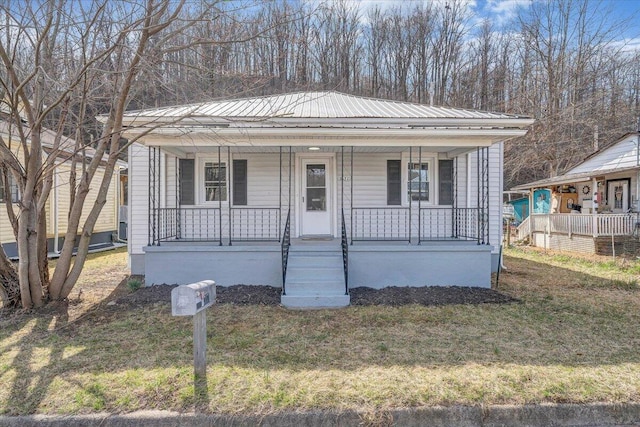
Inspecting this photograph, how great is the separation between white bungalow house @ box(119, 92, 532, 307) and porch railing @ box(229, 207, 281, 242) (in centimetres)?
3

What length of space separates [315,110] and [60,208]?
9.89 m

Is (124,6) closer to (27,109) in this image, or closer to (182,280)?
(27,109)

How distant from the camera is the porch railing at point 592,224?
1234cm

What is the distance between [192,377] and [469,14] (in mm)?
32106

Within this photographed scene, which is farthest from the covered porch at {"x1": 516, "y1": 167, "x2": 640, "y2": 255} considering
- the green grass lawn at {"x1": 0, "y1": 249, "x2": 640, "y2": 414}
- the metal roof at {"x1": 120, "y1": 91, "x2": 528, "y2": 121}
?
the metal roof at {"x1": 120, "y1": 91, "x2": 528, "y2": 121}

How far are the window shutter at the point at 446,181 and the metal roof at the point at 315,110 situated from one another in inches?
49.1

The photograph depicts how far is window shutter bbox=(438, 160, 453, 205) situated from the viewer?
9.38 meters

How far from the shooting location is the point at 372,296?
6.95 meters

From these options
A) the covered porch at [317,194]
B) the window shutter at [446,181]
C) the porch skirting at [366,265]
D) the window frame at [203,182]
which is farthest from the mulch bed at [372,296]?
the window shutter at [446,181]

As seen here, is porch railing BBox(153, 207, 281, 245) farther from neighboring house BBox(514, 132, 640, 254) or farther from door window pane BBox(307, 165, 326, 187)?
neighboring house BBox(514, 132, 640, 254)

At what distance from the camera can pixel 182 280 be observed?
744cm

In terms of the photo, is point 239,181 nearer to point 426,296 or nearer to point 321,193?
point 321,193

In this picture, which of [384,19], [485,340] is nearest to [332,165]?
[485,340]

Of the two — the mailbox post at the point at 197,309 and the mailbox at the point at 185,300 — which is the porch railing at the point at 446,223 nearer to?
the mailbox post at the point at 197,309
